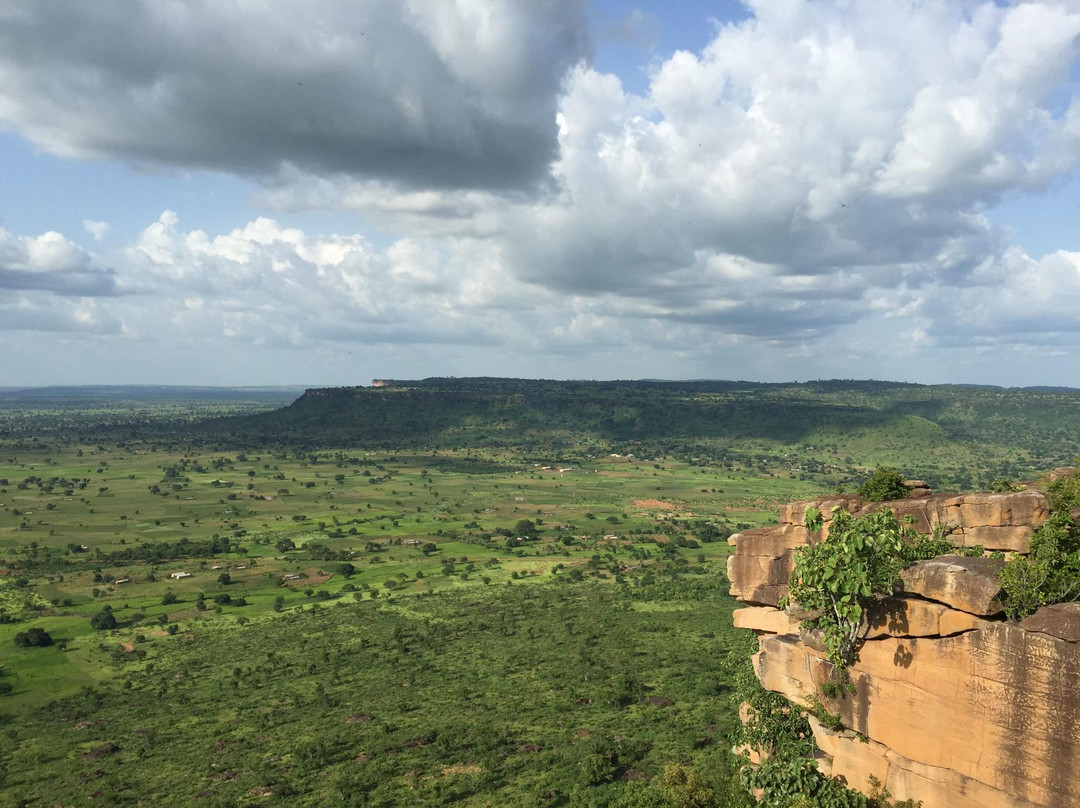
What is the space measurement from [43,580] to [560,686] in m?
87.6

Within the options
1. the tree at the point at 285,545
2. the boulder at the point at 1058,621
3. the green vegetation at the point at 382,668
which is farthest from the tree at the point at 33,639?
the boulder at the point at 1058,621

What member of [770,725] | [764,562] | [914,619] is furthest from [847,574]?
[770,725]

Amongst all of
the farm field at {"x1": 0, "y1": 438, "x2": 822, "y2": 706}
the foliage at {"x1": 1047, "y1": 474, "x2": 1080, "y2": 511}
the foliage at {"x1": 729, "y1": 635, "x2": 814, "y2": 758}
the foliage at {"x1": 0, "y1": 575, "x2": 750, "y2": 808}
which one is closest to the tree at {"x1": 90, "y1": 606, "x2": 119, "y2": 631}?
the farm field at {"x1": 0, "y1": 438, "x2": 822, "y2": 706}

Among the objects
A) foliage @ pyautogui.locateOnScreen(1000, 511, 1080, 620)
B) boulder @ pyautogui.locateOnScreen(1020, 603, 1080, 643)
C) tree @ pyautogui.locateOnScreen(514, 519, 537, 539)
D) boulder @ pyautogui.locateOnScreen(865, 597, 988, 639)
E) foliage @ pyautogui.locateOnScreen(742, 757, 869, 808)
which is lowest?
tree @ pyautogui.locateOnScreen(514, 519, 537, 539)

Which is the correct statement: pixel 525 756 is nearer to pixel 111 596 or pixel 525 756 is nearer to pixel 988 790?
pixel 988 790

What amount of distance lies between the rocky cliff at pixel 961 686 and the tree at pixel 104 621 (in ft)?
269

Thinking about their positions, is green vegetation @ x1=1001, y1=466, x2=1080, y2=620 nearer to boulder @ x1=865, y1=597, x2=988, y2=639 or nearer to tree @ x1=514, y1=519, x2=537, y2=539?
boulder @ x1=865, y1=597, x2=988, y2=639

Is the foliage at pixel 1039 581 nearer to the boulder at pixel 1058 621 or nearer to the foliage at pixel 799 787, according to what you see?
the boulder at pixel 1058 621

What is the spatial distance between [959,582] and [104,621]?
9080 cm

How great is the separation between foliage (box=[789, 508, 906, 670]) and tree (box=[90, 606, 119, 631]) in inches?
3337

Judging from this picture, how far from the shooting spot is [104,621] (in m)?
78.9

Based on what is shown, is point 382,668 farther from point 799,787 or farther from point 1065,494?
point 1065,494

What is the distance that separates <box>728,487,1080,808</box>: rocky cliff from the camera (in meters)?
17.7

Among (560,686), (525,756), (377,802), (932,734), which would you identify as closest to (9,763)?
(377,802)
